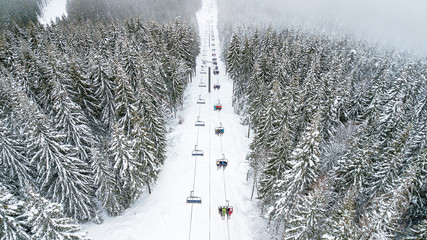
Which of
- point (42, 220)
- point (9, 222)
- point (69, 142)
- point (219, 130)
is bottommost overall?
point (219, 130)

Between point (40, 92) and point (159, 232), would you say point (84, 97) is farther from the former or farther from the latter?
point (159, 232)

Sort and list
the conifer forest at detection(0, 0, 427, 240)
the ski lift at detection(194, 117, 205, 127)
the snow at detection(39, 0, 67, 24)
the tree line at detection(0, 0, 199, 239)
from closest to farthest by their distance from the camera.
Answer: the tree line at detection(0, 0, 199, 239), the conifer forest at detection(0, 0, 427, 240), the ski lift at detection(194, 117, 205, 127), the snow at detection(39, 0, 67, 24)

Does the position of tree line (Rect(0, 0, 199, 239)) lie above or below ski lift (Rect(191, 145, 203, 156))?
above

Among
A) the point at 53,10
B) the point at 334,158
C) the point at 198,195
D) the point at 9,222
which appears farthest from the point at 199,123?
the point at 53,10

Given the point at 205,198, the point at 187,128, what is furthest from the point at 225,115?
the point at 205,198

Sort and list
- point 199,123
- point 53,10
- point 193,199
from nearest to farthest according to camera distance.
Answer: point 193,199 < point 199,123 < point 53,10

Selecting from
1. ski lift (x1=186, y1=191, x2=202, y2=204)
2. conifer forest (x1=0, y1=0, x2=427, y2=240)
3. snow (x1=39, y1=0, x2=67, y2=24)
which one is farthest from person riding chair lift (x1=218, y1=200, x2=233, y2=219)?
snow (x1=39, y1=0, x2=67, y2=24)

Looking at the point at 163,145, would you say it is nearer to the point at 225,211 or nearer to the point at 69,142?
the point at 69,142

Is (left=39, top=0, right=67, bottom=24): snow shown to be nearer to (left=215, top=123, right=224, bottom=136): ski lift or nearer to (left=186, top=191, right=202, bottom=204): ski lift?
(left=215, top=123, right=224, bottom=136): ski lift
